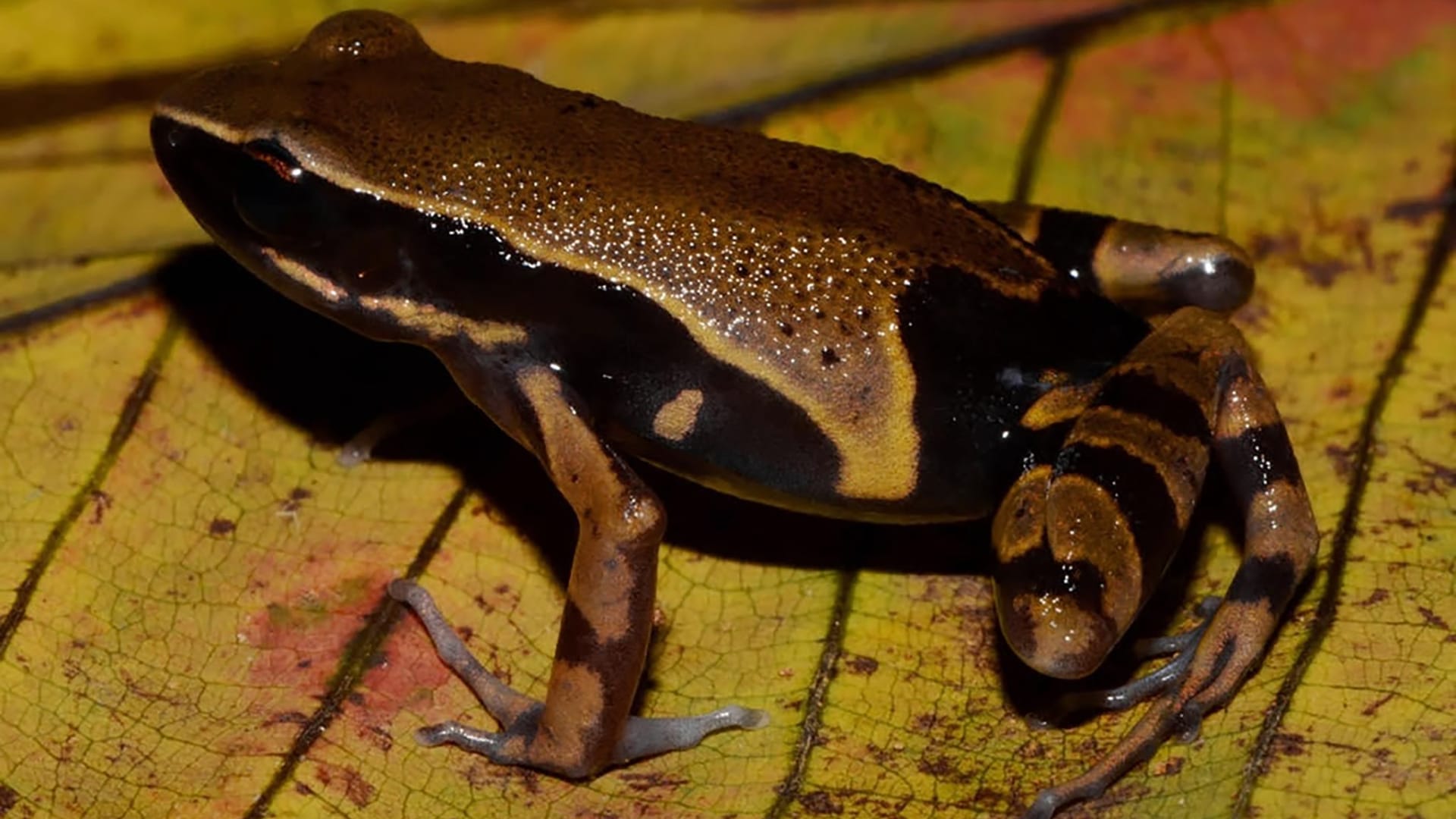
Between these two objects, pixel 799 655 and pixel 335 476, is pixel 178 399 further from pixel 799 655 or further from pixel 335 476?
pixel 799 655

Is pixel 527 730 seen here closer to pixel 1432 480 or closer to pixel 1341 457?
pixel 1341 457

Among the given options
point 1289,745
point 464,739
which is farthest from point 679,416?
point 1289,745

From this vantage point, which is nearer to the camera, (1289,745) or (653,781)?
(1289,745)

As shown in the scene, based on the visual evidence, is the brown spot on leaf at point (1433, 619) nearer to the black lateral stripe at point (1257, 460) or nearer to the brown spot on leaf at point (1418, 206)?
the black lateral stripe at point (1257, 460)

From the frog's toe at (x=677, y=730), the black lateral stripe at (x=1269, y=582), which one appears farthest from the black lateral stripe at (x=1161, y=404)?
the frog's toe at (x=677, y=730)

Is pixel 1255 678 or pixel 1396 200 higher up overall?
pixel 1396 200

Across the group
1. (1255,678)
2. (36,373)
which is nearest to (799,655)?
(1255,678)
